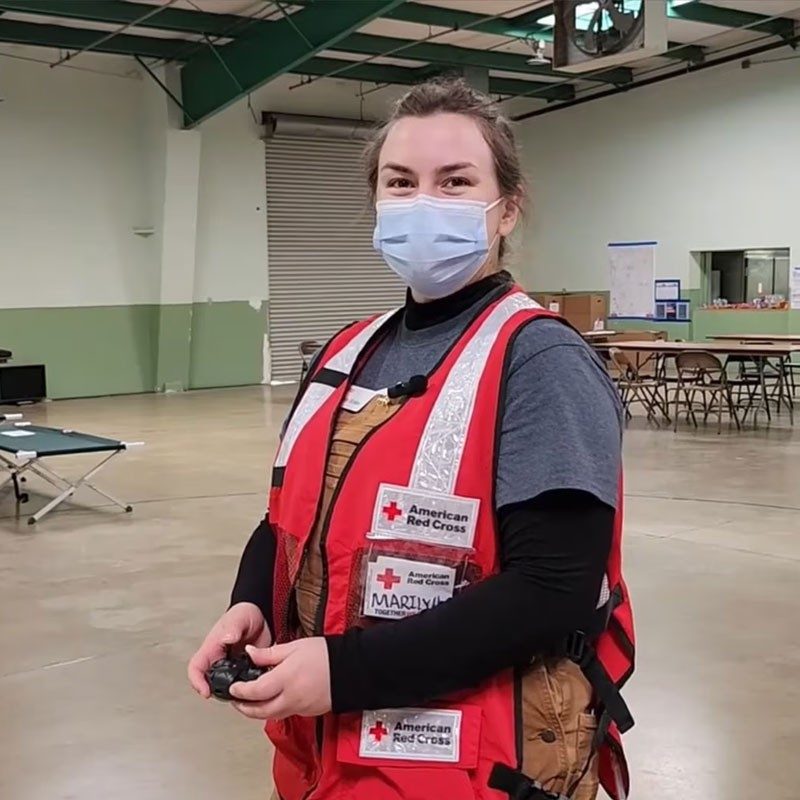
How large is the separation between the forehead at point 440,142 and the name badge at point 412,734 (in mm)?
600

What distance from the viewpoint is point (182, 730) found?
3127mm

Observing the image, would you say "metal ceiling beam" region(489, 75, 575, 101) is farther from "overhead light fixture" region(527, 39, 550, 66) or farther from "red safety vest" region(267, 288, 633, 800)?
"red safety vest" region(267, 288, 633, 800)

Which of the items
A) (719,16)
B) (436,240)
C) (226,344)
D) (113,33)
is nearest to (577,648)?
(436,240)

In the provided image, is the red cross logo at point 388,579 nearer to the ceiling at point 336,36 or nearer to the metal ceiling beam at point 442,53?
the ceiling at point 336,36

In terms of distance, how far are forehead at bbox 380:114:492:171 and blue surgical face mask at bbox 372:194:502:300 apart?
44 millimetres

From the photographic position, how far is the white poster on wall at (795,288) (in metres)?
12.3

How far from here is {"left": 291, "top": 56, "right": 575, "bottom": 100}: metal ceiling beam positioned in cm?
1373

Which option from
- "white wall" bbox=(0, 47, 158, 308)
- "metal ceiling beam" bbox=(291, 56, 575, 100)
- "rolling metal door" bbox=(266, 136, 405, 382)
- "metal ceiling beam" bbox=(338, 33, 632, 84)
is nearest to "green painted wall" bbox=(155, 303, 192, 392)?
"white wall" bbox=(0, 47, 158, 308)

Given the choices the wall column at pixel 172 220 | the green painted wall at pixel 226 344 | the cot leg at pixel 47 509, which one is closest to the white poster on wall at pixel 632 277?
the green painted wall at pixel 226 344

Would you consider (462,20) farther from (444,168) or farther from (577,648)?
(577,648)

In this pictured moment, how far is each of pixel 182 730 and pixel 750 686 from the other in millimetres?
1853

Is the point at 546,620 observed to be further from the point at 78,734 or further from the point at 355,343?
the point at 78,734

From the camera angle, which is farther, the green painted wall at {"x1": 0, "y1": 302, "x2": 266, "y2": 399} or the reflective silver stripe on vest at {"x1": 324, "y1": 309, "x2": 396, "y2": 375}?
the green painted wall at {"x1": 0, "y1": 302, "x2": 266, "y2": 399}


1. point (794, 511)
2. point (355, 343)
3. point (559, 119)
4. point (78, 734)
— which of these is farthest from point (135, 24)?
point (355, 343)
